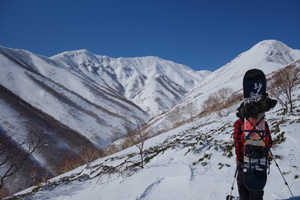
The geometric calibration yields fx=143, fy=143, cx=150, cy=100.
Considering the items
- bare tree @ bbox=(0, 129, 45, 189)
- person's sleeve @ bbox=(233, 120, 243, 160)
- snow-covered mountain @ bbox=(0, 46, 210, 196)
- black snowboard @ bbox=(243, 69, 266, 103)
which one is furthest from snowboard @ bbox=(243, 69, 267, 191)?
snow-covered mountain @ bbox=(0, 46, 210, 196)

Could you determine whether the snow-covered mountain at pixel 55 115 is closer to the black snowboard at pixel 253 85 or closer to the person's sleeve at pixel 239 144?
the person's sleeve at pixel 239 144

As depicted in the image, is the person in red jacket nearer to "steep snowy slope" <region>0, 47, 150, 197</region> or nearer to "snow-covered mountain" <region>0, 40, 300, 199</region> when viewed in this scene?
"snow-covered mountain" <region>0, 40, 300, 199</region>

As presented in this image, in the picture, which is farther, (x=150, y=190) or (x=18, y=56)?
(x=18, y=56)

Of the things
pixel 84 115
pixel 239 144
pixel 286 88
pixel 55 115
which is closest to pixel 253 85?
pixel 239 144

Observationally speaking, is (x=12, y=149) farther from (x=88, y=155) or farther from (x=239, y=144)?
(x=239, y=144)

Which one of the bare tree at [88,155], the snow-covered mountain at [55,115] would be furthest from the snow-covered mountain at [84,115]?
the bare tree at [88,155]

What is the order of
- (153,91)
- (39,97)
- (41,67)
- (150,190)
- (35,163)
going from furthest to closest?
(153,91)
(41,67)
(39,97)
(35,163)
(150,190)

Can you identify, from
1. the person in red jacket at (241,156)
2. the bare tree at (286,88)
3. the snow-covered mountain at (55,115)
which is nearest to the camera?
the person in red jacket at (241,156)

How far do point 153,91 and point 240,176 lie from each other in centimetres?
16192

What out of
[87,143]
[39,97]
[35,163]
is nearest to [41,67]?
[39,97]

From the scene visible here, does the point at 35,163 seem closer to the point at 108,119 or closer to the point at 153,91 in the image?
the point at 108,119

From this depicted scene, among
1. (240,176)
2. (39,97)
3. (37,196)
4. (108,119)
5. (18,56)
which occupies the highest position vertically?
(18,56)

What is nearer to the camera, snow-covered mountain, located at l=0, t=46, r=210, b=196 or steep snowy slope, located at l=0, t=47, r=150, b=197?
steep snowy slope, located at l=0, t=47, r=150, b=197

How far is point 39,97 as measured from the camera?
91188 mm
